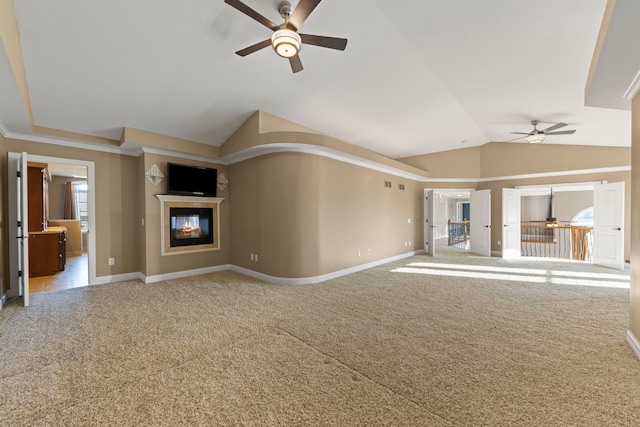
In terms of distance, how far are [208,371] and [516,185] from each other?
9095 mm

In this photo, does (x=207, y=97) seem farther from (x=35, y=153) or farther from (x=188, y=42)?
(x=35, y=153)

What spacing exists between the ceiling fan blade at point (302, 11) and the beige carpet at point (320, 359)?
3.10 meters

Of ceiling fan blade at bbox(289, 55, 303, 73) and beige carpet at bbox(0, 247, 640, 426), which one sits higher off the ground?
ceiling fan blade at bbox(289, 55, 303, 73)

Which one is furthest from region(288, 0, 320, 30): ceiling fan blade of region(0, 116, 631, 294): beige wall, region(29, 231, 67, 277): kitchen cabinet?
region(29, 231, 67, 277): kitchen cabinet

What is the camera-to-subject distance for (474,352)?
8.25 feet

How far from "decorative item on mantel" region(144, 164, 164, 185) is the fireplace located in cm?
60

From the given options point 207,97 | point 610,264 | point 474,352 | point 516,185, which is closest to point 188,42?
point 207,97

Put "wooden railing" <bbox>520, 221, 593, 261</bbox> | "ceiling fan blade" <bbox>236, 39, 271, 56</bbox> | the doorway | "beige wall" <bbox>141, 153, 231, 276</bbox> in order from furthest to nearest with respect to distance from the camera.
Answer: "wooden railing" <bbox>520, 221, 593, 261</bbox>, the doorway, "beige wall" <bbox>141, 153, 231, 276</bbox>, "ceiling fan blade" <bbox>236, 39, 271, 56</bbox>

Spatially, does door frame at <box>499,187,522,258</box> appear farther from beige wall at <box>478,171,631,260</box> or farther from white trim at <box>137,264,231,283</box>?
white trim at <box>137,264,231,283</box>

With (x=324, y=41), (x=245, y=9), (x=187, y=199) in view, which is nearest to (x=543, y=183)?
(x=324, y=41)

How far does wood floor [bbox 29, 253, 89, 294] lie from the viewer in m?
4.78

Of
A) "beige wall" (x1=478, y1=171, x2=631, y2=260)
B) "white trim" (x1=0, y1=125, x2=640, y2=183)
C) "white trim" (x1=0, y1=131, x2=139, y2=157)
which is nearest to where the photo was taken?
"white trim" (x1=0, y1=131, x2=139, y2=157)

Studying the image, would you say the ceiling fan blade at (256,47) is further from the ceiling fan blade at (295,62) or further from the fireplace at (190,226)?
the fireplace at (190,226)

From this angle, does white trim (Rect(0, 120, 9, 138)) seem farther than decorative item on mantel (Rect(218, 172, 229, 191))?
No
